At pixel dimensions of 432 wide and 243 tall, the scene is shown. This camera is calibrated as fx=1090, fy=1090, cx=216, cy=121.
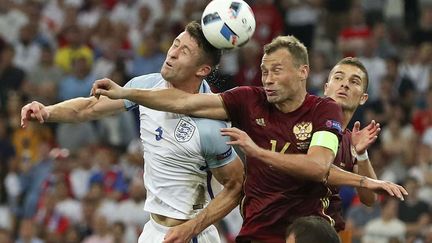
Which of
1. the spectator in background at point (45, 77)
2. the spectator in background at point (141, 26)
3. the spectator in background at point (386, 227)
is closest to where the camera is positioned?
the spectator in background at point (386, 227)

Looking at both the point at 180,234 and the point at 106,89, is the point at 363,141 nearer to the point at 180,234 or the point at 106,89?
the point at 180,234

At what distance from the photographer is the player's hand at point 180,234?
24.5 ft

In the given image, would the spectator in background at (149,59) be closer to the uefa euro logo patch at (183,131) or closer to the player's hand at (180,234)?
the uefa euro logo patch at (183,131)

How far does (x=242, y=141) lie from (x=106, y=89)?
103 cm

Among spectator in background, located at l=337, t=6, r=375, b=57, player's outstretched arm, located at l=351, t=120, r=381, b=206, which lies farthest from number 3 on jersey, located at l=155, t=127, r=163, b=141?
spectator in background, located at l=337, t=6, r=375, b=57

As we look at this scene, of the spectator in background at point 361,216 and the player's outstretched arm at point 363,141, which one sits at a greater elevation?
the player's outstretched arm at point 363,141

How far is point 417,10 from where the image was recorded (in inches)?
733

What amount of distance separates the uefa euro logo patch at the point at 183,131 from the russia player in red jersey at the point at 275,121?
150mm

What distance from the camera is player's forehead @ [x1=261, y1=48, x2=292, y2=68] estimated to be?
7.27 metres

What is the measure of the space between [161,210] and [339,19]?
11559 mm

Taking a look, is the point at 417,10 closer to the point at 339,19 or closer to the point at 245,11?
the point at 339,19

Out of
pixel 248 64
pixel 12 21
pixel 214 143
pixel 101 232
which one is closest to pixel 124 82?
pixel 248 64

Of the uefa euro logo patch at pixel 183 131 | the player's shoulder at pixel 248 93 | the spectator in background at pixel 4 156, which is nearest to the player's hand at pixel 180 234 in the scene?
the uefa euro logo patch at pixel 183 131

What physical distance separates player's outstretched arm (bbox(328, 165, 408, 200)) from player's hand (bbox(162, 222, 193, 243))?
1.03 m
